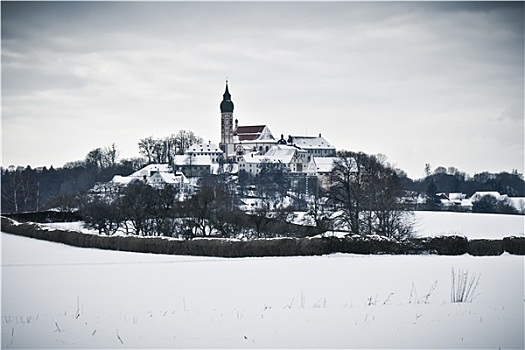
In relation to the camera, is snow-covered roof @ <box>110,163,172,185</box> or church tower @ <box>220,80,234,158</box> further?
church tower @ <box>220,80,234,158</box>

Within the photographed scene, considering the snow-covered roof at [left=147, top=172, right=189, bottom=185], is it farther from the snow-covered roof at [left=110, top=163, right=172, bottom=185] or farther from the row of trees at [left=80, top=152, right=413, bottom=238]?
the row of trees at [left=80, top=152, right=413, bottom=238]

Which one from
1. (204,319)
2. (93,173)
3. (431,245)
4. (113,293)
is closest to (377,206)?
(431,245)

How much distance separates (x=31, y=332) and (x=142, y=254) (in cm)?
1842

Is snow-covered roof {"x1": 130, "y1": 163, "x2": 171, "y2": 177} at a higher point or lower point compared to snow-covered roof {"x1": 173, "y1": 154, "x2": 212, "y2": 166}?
lower

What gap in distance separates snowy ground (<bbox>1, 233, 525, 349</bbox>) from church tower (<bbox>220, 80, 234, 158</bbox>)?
482 feet

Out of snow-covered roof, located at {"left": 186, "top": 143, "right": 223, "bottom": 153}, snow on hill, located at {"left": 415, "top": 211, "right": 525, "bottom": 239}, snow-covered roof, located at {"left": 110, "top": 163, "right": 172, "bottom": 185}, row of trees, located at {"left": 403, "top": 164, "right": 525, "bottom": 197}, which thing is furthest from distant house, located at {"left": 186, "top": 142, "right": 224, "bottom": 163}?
snow on hill, located at {"left": 415, "top": 211, "right": 525, "bottom": 239}

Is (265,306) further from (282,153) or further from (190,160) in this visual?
(282,153)

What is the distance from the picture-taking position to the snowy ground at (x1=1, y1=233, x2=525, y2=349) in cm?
1043

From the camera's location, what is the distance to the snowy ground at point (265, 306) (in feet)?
34.2

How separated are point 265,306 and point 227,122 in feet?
513

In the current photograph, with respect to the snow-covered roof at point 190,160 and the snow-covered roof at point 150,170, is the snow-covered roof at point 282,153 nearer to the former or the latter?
the snow-covered roof at point 190,160

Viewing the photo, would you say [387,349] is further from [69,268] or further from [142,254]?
[142,254]

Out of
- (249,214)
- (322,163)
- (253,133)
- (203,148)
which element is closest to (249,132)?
(253,133)

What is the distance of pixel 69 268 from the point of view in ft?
71.8
